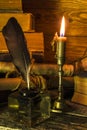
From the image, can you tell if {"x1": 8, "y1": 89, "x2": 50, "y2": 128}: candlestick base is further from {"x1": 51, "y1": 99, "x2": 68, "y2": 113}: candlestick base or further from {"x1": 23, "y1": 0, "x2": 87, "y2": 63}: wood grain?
{"x1": 23, "y1": 0, "x2": 87, "y2": 63}: wood grain

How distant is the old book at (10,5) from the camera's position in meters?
1.24

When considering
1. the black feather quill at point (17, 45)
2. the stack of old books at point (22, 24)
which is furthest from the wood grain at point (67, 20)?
the black feather quill at point (17, 45)

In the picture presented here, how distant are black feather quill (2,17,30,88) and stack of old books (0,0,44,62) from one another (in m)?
0.22

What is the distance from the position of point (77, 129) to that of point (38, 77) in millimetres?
312

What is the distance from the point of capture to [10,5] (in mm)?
1252

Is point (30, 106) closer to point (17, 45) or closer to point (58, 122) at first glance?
point (58, 122)

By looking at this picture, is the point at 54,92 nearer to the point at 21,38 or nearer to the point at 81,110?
the point at 81,110

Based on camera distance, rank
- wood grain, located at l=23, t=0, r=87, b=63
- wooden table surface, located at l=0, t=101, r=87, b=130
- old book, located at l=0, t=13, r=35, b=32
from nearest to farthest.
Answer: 1. wooden table surface, located at l=0, t=101, r=87, b=130
2. old book, located at l=0, t=13, r=35, b=32
3. wood grain, located at l=23, t=0, r=87, b=63

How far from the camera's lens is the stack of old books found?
1238 millimetres

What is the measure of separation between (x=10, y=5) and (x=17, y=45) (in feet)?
0.99

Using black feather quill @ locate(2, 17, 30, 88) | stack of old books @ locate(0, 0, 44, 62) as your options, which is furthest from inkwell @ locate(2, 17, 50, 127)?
stack of old books @ locate(0, 0, 44, 62)

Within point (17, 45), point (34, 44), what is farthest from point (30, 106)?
point (34, 44)

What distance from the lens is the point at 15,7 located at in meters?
1.25

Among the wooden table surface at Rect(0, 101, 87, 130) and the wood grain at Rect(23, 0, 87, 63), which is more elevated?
the wood grain at Rect(23, 0, 87, 63)
